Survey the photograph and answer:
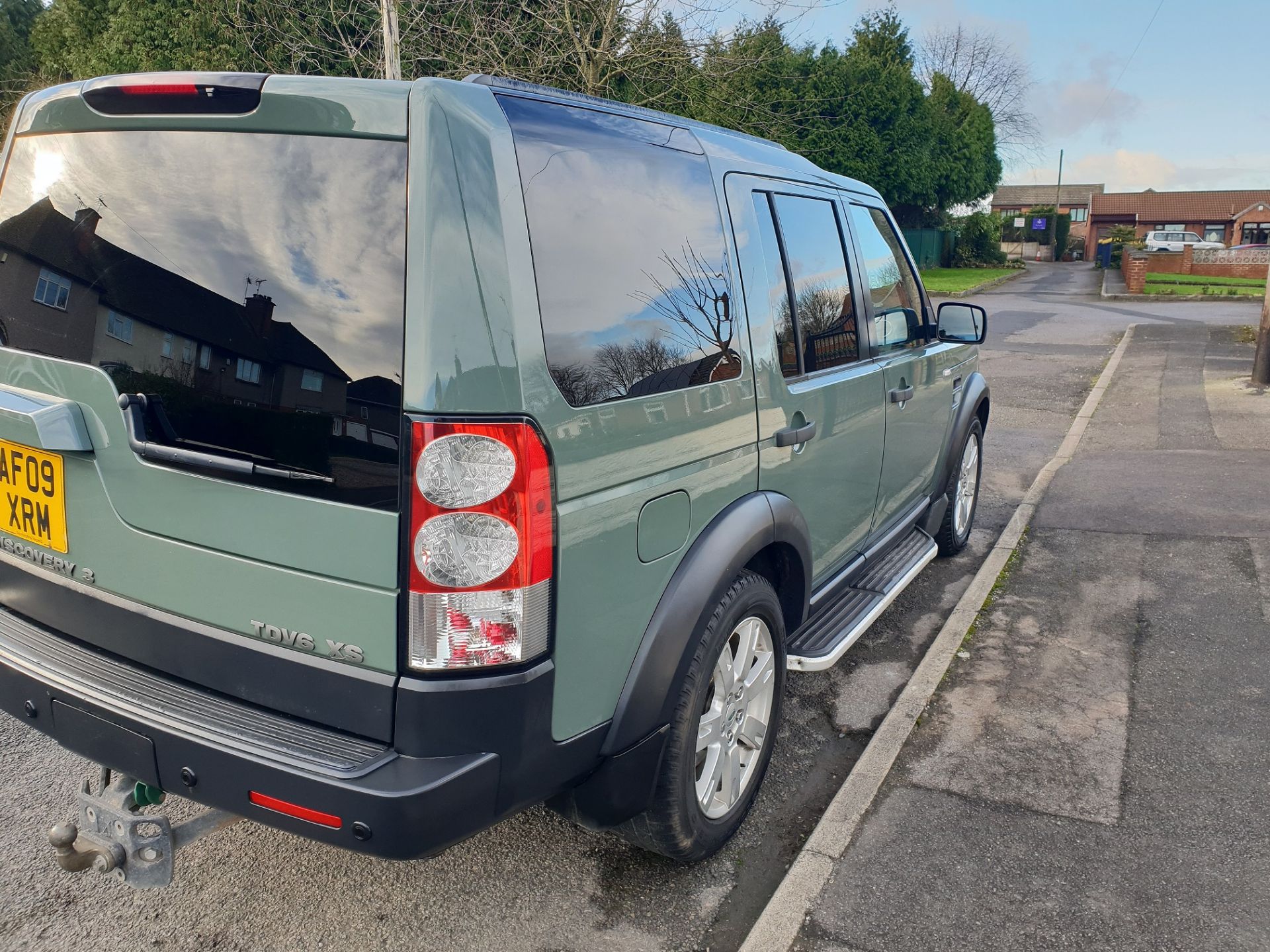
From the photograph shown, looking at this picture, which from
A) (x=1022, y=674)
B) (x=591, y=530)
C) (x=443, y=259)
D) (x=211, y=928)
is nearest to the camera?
(x=443, y=259)

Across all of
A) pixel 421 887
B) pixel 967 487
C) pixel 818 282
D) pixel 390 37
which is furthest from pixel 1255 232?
pixel 421 887

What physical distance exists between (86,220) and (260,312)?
0.66m

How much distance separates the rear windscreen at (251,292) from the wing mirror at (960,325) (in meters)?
3.48

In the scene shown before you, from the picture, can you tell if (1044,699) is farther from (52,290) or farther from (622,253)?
(52,290)

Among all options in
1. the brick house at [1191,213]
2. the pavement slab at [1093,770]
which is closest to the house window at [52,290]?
the pavement slab at [1093,770]

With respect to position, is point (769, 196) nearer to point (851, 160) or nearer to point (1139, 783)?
point (1139, 783)

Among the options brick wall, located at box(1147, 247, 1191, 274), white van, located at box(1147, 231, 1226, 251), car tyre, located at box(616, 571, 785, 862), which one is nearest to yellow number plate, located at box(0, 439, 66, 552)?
car tyre, located at box(616, 571, 785, 862)

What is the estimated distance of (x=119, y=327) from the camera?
Result: 2307 millimetres

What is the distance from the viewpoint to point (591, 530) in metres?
2.20

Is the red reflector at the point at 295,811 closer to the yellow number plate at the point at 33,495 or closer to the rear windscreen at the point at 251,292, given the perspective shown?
the rear windscreen at the point at 251,292

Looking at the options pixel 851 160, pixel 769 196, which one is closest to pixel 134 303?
pixel 769 196

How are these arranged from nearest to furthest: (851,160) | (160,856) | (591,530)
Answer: (591,530) < (160,856) < (851,160)

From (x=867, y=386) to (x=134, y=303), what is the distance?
2568mm

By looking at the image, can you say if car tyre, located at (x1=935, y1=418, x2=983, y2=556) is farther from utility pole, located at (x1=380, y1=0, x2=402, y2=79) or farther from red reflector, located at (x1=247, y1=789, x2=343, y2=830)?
utility pole, located at (x1=380, y1=0, x2=402, y2=79)
